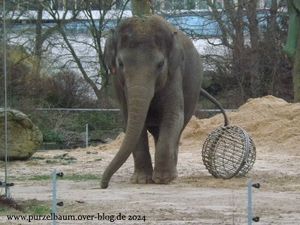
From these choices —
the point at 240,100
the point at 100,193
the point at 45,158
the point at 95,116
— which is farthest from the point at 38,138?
the point at 240,100

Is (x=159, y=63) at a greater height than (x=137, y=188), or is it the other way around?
(x=159, y=63)

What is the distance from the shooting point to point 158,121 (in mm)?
17141

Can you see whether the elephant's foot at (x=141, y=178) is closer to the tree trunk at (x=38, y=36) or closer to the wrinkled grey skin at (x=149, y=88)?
the wrinkled grey skin at (x=149, y=88)

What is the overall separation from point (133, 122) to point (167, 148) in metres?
1.14

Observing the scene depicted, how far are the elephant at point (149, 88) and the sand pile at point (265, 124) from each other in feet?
25.3

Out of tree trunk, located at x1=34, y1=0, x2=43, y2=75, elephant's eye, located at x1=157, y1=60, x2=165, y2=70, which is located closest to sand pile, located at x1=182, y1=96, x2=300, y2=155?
elephant's eye, located at x1=157, y1=60, x2=165, y2=70

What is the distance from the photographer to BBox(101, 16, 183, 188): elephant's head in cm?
1564

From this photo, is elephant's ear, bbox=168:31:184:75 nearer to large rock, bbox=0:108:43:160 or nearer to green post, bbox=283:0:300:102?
large rock, bbox=0:108:43:160

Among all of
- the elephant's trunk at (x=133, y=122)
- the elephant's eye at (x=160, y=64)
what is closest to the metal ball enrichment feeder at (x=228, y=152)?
the elephant's eye at (x=160, y=64)

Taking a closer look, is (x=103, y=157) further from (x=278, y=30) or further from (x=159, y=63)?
(x=278, y=30)

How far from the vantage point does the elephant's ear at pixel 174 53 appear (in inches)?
656

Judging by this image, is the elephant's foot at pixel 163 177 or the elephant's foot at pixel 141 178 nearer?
the elephant's foot at pixel 163 177

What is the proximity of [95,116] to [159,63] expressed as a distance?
61.5ft

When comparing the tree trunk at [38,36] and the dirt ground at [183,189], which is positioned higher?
the tree trunk at [38,36]
